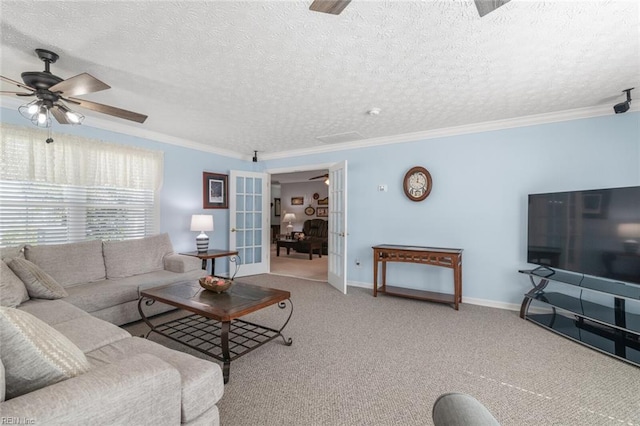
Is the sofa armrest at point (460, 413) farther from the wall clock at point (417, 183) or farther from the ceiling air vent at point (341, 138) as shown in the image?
the ceiling air vent at point (341, 138)

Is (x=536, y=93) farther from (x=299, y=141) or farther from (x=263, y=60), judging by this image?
(x=299, y=141)

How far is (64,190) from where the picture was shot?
137 inches

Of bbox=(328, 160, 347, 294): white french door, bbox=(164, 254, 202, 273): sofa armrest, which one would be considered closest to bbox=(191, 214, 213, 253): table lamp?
bbox=(164, 254, 202, 273): sofa armrest

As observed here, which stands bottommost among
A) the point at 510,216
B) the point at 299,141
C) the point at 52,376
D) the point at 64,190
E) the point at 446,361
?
the point at 446,361

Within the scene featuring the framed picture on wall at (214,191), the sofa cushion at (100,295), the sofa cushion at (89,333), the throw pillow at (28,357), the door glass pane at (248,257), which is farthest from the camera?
the door glass pane at (248,257)

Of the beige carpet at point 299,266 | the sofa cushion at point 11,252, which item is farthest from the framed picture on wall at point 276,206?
the sofa cushion at point 11,252

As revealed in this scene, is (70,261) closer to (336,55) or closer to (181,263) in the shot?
(181,263)

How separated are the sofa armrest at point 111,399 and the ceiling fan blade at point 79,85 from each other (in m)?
1.83

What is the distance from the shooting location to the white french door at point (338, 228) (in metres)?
4.43

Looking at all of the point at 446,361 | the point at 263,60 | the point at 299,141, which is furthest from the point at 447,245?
the point at 263,60

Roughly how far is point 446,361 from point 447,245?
6.65 ft

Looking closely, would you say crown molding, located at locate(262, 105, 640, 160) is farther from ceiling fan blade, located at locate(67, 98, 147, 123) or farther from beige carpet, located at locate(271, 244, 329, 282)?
ceiling fan blade, located at locate(67, 98, 147, 123)

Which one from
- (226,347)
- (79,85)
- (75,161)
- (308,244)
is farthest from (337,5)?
(308,244)

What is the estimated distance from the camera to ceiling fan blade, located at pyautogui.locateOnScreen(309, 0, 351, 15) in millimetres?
1261
